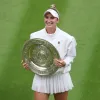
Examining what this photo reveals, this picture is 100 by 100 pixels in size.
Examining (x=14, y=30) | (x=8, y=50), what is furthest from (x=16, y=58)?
(x=14, y=30)

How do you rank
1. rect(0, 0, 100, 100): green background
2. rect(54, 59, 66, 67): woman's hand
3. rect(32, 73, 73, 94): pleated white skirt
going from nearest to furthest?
rect(54, 59, 66, 67): woman's hand
rect(32, 73, 73, 94): pleated white skirt
rect(0, 0, 100, 100): green background

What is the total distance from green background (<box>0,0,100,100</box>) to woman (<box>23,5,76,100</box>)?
1.70m

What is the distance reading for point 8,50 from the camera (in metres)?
8.25

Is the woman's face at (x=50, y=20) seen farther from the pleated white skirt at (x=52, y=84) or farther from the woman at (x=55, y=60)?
the pleated white skirt at (x=52, y=84)

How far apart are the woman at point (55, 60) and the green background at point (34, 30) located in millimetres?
1702

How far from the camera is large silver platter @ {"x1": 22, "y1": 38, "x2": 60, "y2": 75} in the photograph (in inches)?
201

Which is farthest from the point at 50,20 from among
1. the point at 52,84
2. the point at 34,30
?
the point at 34,30

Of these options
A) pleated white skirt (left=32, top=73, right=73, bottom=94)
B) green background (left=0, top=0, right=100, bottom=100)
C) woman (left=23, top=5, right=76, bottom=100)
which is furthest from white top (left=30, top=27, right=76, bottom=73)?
green background (left=0, top=0, right=100, bottom=100)

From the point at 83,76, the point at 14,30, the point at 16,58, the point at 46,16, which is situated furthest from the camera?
the point at 14,30

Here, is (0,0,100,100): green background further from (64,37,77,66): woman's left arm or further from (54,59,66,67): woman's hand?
(54,59,66,67): woman's hand

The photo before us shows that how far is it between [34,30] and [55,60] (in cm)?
375

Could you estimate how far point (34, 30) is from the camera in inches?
345

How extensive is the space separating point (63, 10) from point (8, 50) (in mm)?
1788

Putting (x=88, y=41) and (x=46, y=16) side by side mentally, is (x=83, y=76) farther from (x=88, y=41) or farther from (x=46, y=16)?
(x=46, y=16)
